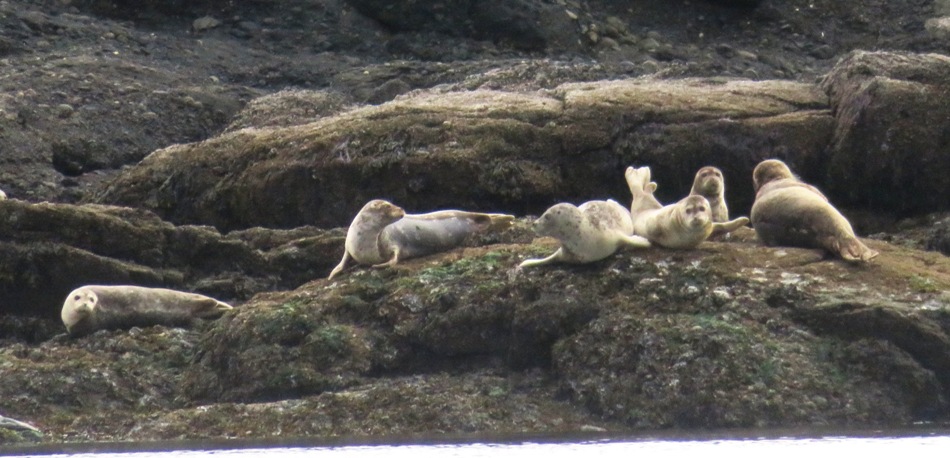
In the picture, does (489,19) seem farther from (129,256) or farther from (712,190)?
(712,190)

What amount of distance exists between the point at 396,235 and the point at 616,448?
4.10 meters

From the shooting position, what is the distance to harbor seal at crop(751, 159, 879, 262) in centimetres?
1152

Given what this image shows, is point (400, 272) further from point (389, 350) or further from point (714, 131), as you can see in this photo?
point (714, 131)

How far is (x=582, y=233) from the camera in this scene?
1145 centimetres

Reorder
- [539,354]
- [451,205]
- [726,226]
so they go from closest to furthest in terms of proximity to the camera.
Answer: [539,354], [726,226], [451,205]

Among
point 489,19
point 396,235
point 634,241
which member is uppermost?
point 489,19

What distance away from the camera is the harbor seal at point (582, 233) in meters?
11.4

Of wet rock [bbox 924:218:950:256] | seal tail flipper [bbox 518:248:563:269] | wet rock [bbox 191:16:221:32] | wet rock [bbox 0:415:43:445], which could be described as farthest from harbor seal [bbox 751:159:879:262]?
wet rock [bbox 191:16:221:32]

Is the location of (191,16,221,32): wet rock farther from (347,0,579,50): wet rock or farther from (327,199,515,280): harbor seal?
(327,199,515,280): harbor seal

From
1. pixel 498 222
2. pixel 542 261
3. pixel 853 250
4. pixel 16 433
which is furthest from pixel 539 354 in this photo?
pixel 16 433

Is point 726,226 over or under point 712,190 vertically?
under

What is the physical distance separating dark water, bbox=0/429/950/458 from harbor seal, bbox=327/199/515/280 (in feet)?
9.50

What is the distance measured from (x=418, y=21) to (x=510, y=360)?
51.0 ft

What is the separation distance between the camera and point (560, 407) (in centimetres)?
1073
